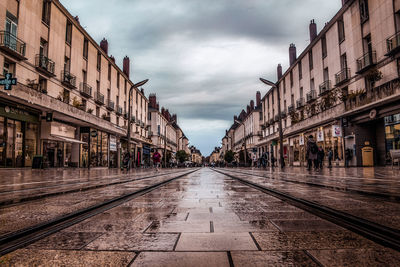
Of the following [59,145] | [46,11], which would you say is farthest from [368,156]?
[46,11]

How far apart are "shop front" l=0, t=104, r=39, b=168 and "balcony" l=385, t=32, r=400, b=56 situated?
2549cm

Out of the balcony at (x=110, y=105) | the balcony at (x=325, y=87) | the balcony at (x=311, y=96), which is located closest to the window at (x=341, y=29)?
the balcony at (x=325, y=87)

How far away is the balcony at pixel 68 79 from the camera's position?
24.5 meters

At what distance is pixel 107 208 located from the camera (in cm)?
398

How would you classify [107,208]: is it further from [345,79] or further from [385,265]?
[345,79]

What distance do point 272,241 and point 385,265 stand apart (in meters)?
0.80

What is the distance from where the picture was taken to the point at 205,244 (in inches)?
86.5

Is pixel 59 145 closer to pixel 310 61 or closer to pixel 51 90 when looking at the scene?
pixel 51 90

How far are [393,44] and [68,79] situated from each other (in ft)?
84.8

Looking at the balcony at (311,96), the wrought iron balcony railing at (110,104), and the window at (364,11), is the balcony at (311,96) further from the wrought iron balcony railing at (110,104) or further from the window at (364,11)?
the wrought iron balcony railing at (110,104)

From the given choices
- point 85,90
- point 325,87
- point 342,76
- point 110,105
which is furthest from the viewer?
point 110,105

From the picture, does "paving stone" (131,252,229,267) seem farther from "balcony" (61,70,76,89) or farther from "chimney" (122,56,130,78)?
"chimney" (122,56,130,78)

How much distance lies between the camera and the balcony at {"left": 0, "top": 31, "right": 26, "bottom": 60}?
17312mm

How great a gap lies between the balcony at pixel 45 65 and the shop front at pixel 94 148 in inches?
273
